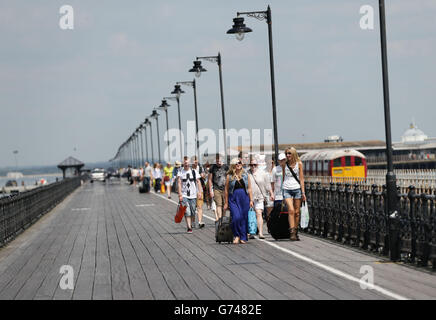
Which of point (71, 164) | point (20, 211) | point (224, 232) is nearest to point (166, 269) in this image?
point (224, 232)

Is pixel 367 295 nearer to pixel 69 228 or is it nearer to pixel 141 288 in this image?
pixel 141 288

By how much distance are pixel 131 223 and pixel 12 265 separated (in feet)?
29.6

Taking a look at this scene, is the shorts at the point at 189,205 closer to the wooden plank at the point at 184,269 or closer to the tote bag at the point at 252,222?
the wooden plank at the point at 184,269

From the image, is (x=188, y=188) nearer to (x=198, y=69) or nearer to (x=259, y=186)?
(x=259, y=186)

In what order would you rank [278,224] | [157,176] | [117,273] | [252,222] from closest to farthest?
[117,273], [278,224], [252,222], [157,176]

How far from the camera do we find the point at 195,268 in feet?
38.9

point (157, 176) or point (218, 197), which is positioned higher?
point (157, 176)

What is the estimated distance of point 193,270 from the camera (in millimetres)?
11633

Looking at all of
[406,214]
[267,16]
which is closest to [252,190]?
[406,214]

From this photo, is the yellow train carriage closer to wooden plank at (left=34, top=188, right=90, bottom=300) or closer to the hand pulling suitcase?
wooden plank at (left=34, top=188, right=90, bottom=300)

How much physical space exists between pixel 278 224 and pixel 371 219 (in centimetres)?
249

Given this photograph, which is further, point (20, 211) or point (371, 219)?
point (20, 211)

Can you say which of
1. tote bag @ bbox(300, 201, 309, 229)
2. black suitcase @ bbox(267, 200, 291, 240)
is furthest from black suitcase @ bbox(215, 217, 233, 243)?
tote bag @ bbox(300, 201, 309, 229)

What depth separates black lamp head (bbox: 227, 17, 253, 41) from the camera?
72.0 ft
